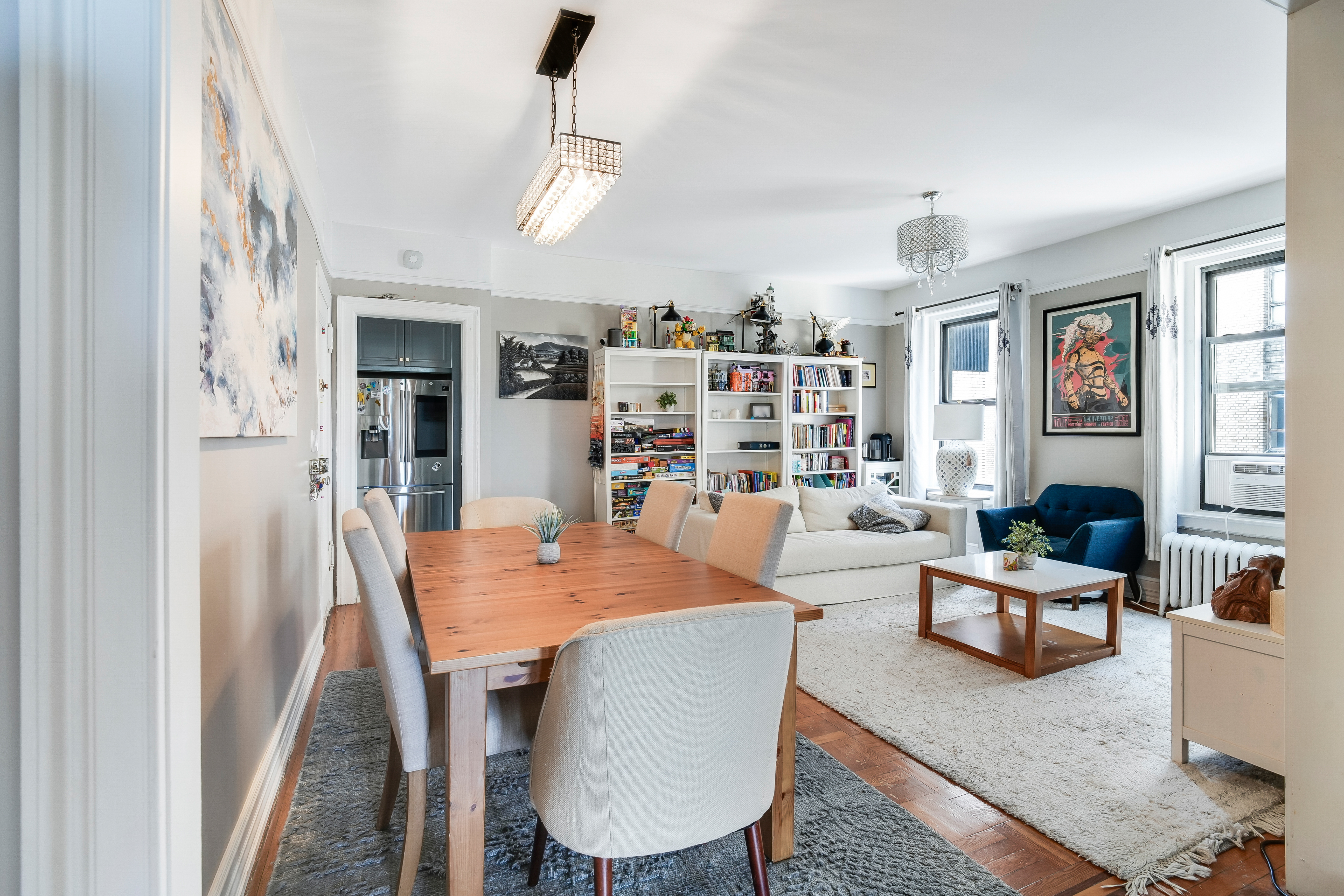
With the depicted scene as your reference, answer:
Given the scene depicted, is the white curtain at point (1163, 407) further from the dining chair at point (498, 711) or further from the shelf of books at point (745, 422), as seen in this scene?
the dining chair at point (498, 711)

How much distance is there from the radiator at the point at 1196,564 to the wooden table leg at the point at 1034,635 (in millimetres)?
1474

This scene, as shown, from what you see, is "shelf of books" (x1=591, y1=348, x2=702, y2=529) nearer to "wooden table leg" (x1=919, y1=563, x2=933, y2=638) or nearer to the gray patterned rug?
"wooden table leg" (x1=919, y1=563, x2=933, y2=638)

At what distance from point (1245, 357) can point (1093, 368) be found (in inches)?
33.9

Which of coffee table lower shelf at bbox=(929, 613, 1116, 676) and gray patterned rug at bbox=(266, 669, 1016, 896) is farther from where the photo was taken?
coffee table lower shelf at bbox=(929, 613, 1116, 676)

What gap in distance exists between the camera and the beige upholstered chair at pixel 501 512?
3.24 metres

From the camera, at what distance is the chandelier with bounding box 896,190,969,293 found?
400 cm

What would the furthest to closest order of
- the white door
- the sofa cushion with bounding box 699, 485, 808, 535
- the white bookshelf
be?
the white bookshelf, the sofa cushion with bounding box 699, 485, 808, 535, the white door

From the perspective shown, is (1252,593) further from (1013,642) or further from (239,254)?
(239,254)

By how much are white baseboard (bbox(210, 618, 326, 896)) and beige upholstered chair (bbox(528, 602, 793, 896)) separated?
0.89 meters

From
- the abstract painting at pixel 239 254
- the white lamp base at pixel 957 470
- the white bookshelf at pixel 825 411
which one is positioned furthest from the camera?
the white bookshelf at pixel 825 411

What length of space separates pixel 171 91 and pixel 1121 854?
8.62 ft

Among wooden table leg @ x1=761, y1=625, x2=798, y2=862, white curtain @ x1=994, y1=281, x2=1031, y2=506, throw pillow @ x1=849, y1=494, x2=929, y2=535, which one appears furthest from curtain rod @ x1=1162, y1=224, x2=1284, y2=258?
wooden table leg @ x1=761, y1=625, x2=798, y2=862

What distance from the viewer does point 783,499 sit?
14.1ft

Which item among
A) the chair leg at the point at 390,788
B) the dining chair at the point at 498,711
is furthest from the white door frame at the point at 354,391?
the chair leg at the point at 390,788
